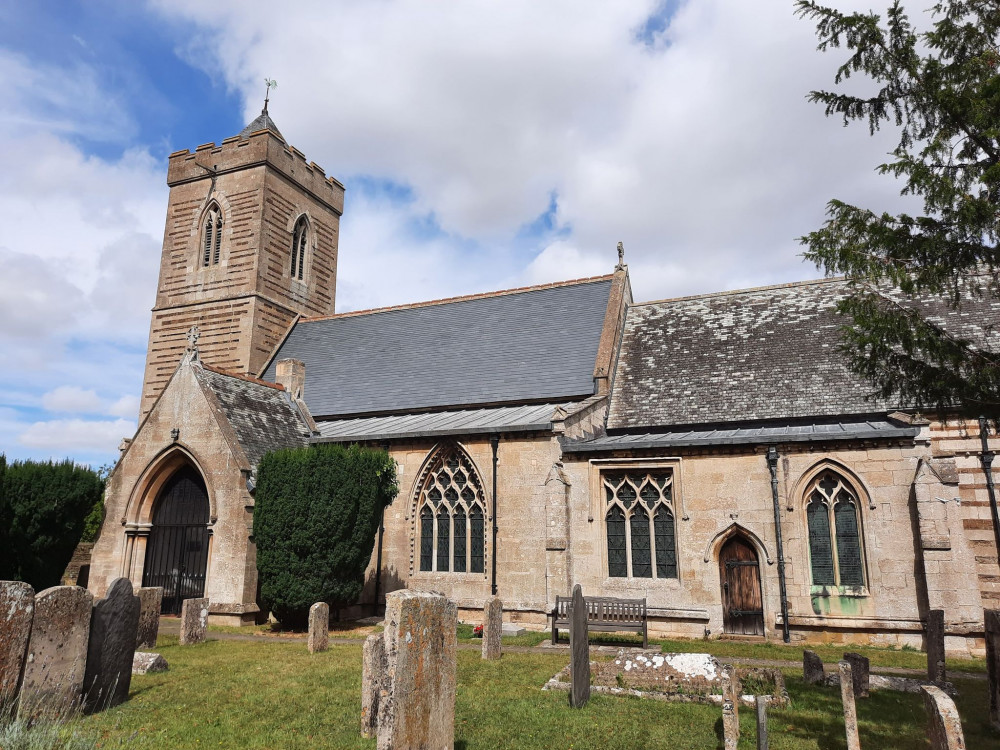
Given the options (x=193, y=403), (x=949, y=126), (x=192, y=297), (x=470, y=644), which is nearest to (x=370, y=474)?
(x=470, y=644)

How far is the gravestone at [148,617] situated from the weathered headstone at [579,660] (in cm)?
854

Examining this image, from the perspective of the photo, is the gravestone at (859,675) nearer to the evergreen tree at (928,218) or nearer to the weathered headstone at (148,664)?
the evergreen tree at (928,218)

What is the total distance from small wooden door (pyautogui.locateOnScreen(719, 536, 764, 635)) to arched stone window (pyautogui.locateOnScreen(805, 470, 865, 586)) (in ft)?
4.24

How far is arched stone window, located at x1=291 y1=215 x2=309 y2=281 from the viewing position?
30484mm

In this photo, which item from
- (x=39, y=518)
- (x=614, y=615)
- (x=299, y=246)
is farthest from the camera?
(x=299, y=246)

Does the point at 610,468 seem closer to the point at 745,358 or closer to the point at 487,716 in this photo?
A: the point at 745,358

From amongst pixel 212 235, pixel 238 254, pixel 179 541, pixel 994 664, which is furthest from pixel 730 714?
pixel 212 235

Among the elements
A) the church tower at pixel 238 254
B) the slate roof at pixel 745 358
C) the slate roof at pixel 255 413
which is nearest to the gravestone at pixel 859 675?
the slate roof at pixel 745 358

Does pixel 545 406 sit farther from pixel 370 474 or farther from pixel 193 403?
pixel 193 403

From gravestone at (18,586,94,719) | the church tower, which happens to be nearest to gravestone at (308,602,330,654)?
gravestone at (18,586,94,719)

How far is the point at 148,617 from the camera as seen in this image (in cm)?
1310

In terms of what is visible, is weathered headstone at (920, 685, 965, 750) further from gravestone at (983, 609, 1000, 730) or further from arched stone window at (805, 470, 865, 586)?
arched stone window at (805, 470, 865, 586)

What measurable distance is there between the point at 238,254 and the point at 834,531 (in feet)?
79.8

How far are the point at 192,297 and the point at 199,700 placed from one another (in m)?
23.1
